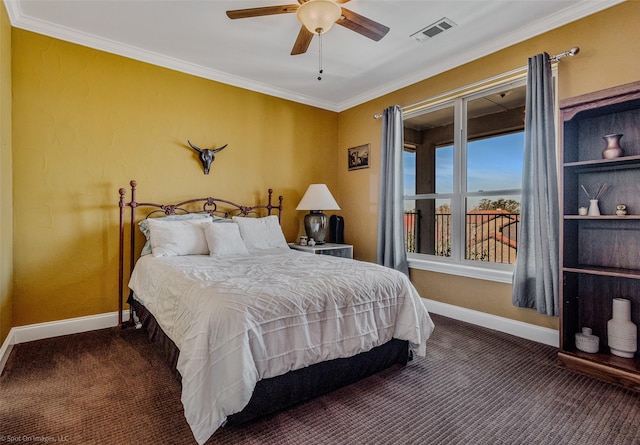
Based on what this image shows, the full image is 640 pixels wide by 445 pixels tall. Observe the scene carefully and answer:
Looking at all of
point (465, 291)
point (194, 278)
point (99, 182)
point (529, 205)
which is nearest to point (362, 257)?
point (465, 291)

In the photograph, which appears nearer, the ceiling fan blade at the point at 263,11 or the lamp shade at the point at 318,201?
the ceiling fan blade at the point at 263,11

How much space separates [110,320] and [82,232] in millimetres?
887

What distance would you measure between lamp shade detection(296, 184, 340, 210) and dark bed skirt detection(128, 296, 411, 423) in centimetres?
214

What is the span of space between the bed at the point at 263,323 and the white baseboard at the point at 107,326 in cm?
47

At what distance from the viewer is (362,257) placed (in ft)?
15.1

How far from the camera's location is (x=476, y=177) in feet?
11.4

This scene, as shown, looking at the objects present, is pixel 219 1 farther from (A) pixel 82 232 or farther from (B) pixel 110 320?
(B) pixel 110 320

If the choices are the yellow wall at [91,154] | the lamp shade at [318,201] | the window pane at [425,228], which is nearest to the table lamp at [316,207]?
the lamp shade at [318,201]

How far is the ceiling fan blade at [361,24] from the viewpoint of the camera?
2.17 meters

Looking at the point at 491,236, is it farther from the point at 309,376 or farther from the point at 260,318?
the point at 260,318

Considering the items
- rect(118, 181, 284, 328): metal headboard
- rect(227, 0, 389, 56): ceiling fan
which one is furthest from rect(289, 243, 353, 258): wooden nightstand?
rect(227, 0, 389, 56): ceiling fan

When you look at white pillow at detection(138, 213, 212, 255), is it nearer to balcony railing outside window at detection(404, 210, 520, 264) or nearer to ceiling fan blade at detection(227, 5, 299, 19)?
ceiling fan blade at detection(227, 5, 299, 19)

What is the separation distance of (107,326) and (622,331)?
4.24 metres

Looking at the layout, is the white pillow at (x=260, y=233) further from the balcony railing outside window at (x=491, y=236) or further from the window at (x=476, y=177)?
the balcony railing outside window at (x=491, y=236)
